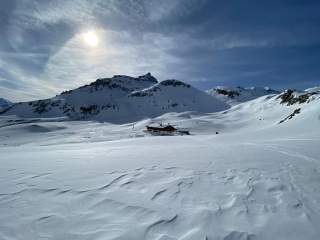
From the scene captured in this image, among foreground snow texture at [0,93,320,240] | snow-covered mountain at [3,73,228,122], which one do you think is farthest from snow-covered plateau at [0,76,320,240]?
snow-covered mountain at [3,73,228,122]

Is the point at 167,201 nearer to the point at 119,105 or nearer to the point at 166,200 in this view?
the point at 166,200

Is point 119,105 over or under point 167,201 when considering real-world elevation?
over

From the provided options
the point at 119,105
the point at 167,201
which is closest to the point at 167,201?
the point at 167,201

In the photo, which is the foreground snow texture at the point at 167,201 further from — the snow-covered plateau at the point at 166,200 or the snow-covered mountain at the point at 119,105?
the snow-covered mountain at the point at 119,105

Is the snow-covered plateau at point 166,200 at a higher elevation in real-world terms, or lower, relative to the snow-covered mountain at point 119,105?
lower

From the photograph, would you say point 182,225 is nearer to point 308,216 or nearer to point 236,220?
point 236,220

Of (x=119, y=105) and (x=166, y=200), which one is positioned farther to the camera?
(x=119, y=105)

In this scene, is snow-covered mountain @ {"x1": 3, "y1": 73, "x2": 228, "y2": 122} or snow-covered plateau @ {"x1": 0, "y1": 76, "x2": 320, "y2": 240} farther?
snow-covered mountain @ {"x1": 3, "y1": 73, "x2": 228, "y2": 122}

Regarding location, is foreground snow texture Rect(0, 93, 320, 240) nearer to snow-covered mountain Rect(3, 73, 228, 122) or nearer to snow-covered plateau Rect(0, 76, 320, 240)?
snow-covered plateau Rect(0, 76, 320, 240)

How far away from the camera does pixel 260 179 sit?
543cm

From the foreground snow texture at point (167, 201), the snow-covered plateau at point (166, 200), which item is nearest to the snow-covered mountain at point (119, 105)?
the snow-covered plateau at point (166, 200)

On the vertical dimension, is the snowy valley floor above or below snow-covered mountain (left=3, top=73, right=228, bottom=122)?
below

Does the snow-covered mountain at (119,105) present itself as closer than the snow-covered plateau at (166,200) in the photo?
No

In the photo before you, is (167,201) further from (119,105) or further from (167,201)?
(119,105)
